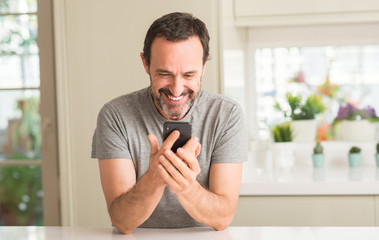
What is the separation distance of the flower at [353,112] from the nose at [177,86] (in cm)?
164

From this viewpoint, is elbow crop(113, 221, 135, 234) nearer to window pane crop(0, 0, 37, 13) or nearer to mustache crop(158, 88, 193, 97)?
mustache crop(158, 88, 193, 97)

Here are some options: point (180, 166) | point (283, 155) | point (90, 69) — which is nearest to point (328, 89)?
point (283, 155)

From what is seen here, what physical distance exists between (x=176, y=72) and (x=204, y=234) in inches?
17.9

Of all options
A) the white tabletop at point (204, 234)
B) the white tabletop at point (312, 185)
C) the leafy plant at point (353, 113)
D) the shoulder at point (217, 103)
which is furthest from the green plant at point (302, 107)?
the white tabletop at point (204, 234)

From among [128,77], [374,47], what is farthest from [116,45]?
[374,47]

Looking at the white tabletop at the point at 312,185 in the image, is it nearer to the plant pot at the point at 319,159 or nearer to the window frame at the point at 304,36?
the plant pot at the point at 319,159

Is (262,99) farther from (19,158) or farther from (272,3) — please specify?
(19,158)

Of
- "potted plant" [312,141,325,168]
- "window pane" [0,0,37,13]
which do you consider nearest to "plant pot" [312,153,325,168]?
"potted plant" [312,141,325,168]

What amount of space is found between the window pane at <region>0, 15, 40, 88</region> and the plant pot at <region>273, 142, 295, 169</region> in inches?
50.7

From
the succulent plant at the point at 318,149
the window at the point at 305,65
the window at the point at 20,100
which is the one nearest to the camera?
the succulent plant at the point at 318,149

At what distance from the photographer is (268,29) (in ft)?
9.28

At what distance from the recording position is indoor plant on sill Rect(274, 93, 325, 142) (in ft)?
8.93

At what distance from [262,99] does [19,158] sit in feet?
4.59

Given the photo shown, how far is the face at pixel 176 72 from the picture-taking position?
4.57 ft
